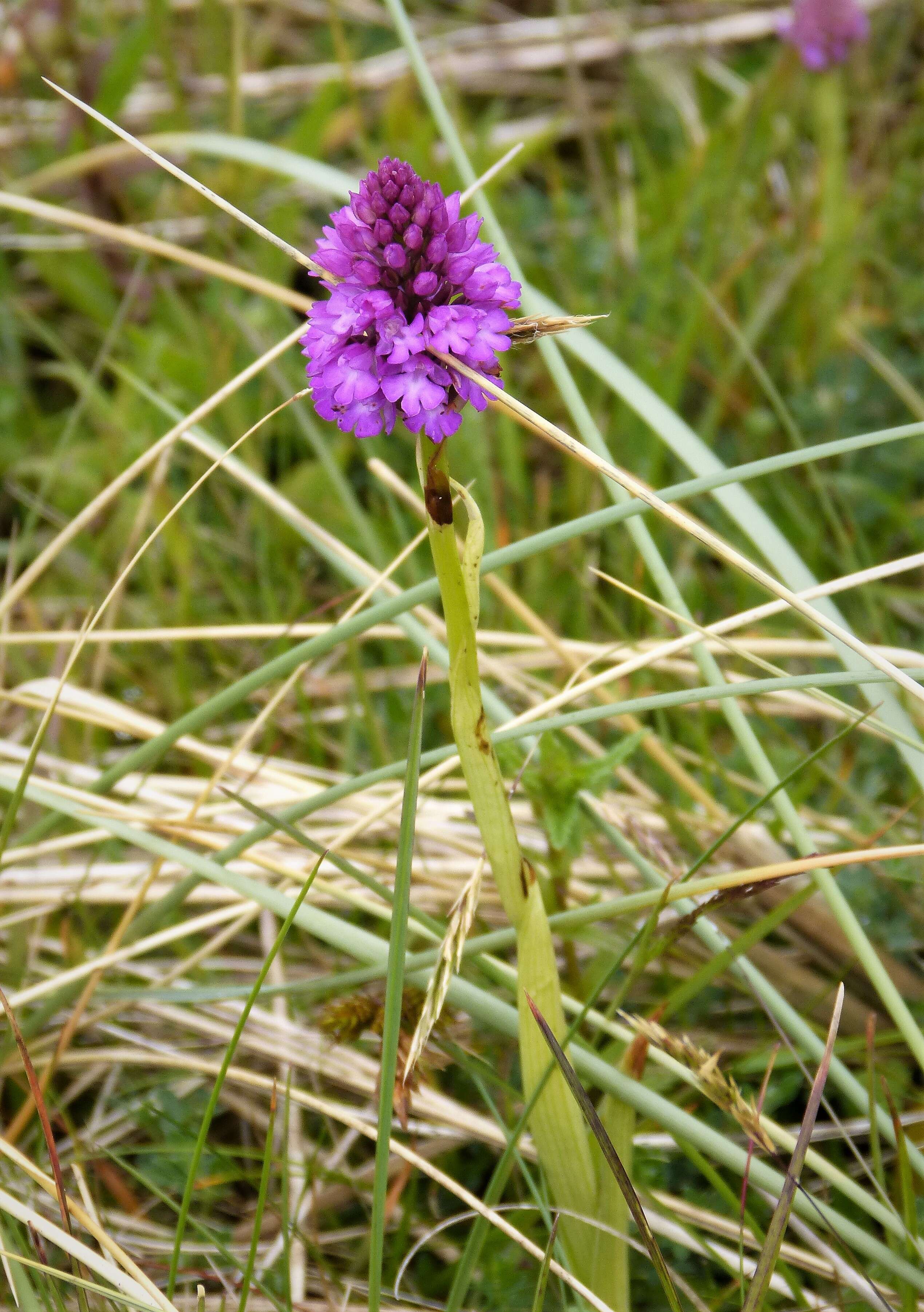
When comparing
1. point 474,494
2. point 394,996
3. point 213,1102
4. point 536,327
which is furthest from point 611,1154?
point 474,494

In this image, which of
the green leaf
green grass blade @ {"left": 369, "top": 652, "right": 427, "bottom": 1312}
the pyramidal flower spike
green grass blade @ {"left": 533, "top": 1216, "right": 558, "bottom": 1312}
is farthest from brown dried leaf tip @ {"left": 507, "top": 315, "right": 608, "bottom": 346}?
the green leaf

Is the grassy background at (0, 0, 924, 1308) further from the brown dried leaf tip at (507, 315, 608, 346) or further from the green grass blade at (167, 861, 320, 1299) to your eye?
the brown dried leaf tip at (507, 315, 608, 346)

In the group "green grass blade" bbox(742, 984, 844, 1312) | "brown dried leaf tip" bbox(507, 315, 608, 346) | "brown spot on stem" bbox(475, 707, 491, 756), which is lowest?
"green grass blade" bbox(742, 984, 844, 1312)

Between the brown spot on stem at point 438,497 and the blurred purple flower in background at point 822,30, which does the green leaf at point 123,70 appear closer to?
the blurred purple flower in background at point 822,30

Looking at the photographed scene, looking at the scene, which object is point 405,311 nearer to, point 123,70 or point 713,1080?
point 713,1080

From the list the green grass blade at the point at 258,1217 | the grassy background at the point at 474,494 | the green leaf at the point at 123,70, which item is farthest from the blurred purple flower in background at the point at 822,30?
the green grass blade at the point at 258,1217

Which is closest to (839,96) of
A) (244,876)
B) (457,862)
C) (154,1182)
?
(457,862)

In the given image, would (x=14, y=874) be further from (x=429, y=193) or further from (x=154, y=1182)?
(x=429, y=193)
